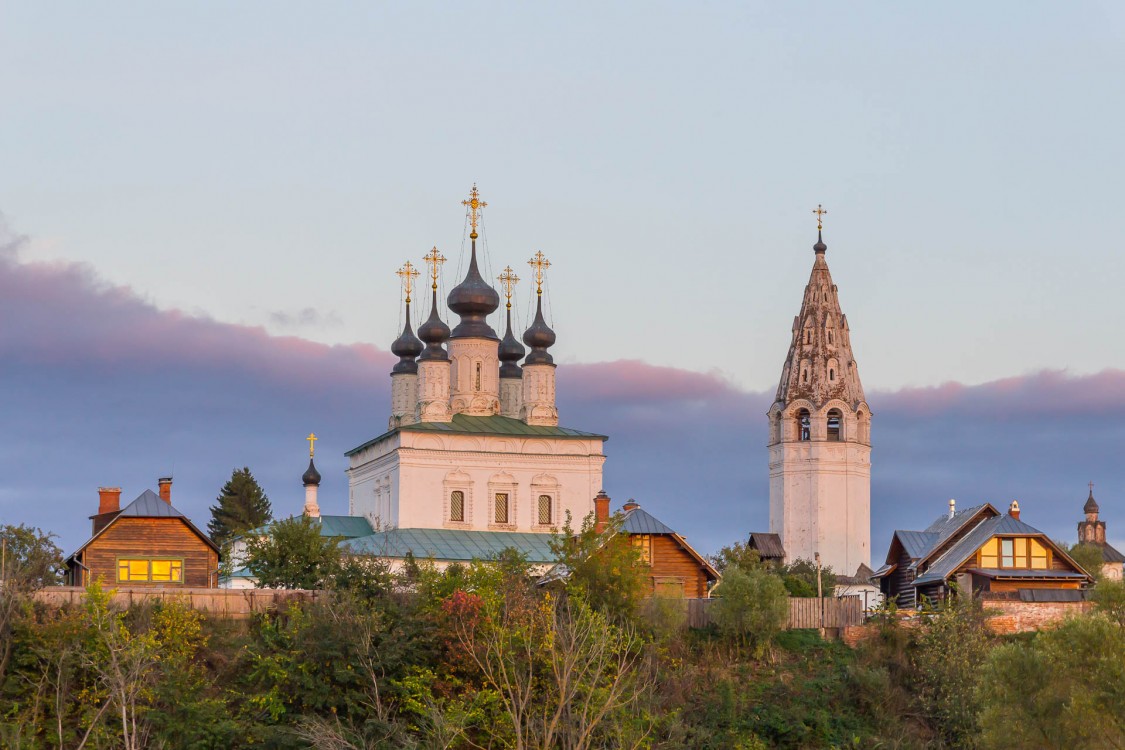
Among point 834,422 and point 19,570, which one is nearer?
point 19,570

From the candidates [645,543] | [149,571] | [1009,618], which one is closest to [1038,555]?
[1009,618]

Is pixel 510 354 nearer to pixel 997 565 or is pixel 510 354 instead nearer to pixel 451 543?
pixel 451 543

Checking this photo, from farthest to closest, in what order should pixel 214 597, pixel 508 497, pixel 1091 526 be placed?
pixel 1091 526 < pixel 508 497 < pixel 214 597

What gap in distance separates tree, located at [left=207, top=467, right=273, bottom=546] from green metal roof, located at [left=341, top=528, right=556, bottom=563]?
17.3 meters

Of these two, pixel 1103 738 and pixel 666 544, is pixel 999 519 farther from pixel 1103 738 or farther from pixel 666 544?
pixel 1103 738

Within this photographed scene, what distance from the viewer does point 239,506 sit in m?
80.0

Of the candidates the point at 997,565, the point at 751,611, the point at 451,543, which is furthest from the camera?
the point at 451,543

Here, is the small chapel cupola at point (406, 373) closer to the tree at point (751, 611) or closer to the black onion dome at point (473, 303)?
the black onion dome at point (473, 303)

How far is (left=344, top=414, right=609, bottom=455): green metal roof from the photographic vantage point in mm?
64125

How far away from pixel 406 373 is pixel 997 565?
1106 inches

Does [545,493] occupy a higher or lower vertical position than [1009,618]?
higher

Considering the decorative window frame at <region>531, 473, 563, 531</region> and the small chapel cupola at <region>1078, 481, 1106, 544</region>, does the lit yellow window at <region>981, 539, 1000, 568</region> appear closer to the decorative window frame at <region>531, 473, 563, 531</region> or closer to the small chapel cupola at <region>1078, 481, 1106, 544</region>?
the decorative window frame at <region>531, 473, 563, 531</region>

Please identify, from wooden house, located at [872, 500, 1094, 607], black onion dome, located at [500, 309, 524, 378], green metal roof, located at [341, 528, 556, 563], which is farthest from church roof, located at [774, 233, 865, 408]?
wooden house, located at [872, 500, 1094, 607]

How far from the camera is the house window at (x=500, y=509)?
64250mm
